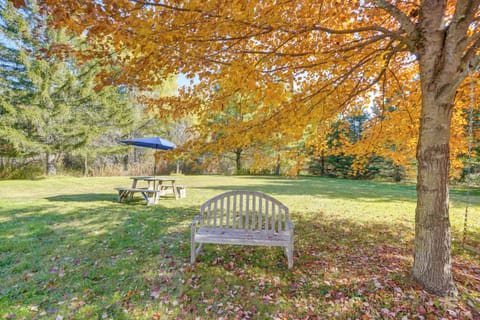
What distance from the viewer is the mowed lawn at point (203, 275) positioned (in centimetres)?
241

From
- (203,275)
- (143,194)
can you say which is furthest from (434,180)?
(143,194)

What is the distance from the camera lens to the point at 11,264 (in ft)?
10.6

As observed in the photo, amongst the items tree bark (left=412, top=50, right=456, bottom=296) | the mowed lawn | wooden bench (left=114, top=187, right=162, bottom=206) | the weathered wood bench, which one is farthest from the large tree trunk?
the weathered wood bench

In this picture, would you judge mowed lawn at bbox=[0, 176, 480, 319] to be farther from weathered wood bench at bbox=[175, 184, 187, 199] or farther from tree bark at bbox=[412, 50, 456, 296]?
weathered wood bench at bbox=[175, 184, 187, 199]

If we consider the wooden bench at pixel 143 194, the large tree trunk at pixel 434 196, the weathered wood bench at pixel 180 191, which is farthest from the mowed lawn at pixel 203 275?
the weathered wood bench at pixel 180 191

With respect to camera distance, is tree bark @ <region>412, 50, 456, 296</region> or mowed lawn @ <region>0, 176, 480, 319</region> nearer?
mowed lawn @ <region>0, 176, 480, 319</region>

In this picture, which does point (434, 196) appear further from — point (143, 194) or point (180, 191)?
point (180, 191)

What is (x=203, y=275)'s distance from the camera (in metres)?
3.07

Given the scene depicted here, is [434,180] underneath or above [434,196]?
above

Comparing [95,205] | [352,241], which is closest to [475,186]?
[352,241]

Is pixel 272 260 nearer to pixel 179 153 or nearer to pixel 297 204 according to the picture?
pixel 179 153

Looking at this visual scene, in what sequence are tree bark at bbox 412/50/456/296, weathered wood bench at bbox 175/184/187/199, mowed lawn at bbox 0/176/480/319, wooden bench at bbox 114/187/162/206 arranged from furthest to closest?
weathered wood bench at bbox 175/184/187/199, wooden bench at bbox 114/187/162/206, tree bark at bbox 412/50/456/296, mowed lawn at bbox 0/176/480/319

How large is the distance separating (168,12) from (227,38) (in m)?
0.79

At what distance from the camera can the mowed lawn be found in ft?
7.89
